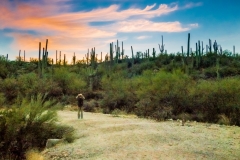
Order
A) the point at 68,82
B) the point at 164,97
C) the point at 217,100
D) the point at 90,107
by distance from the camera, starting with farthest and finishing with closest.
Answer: the point at 68,82, the point at 90,107, the point at 164,97, the point at 217,100

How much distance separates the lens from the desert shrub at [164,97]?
19734mm

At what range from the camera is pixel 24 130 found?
39.1 ft

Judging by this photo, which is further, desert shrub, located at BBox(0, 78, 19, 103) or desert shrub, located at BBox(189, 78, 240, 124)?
desert shrub, located at BBox(0, 78, 19, 103)

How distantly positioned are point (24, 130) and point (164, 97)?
35.4 feet

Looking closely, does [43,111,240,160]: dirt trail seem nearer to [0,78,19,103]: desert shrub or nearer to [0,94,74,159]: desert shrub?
[0,94,74,159]: desert shrub

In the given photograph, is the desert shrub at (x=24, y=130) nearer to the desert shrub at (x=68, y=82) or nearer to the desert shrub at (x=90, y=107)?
the desert shrub at (x=90, y=107)

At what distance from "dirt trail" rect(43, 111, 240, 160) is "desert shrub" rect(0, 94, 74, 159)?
92 centimetres

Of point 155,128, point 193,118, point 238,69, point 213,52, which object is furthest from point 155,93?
point 213,52

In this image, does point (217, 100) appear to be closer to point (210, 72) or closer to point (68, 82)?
point (68, 82)

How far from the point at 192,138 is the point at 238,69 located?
31.1 m

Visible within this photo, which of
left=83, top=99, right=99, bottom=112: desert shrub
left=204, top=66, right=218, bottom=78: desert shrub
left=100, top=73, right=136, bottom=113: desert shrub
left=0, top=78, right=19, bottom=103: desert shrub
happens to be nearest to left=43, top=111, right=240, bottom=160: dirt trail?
left=100, top=73, right=136, bottom=113: desert shrub

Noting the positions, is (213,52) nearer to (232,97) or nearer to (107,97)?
(107,97)

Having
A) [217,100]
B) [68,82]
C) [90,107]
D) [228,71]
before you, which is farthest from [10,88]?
[228,71]

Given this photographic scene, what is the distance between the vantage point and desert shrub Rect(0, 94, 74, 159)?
11219mm
